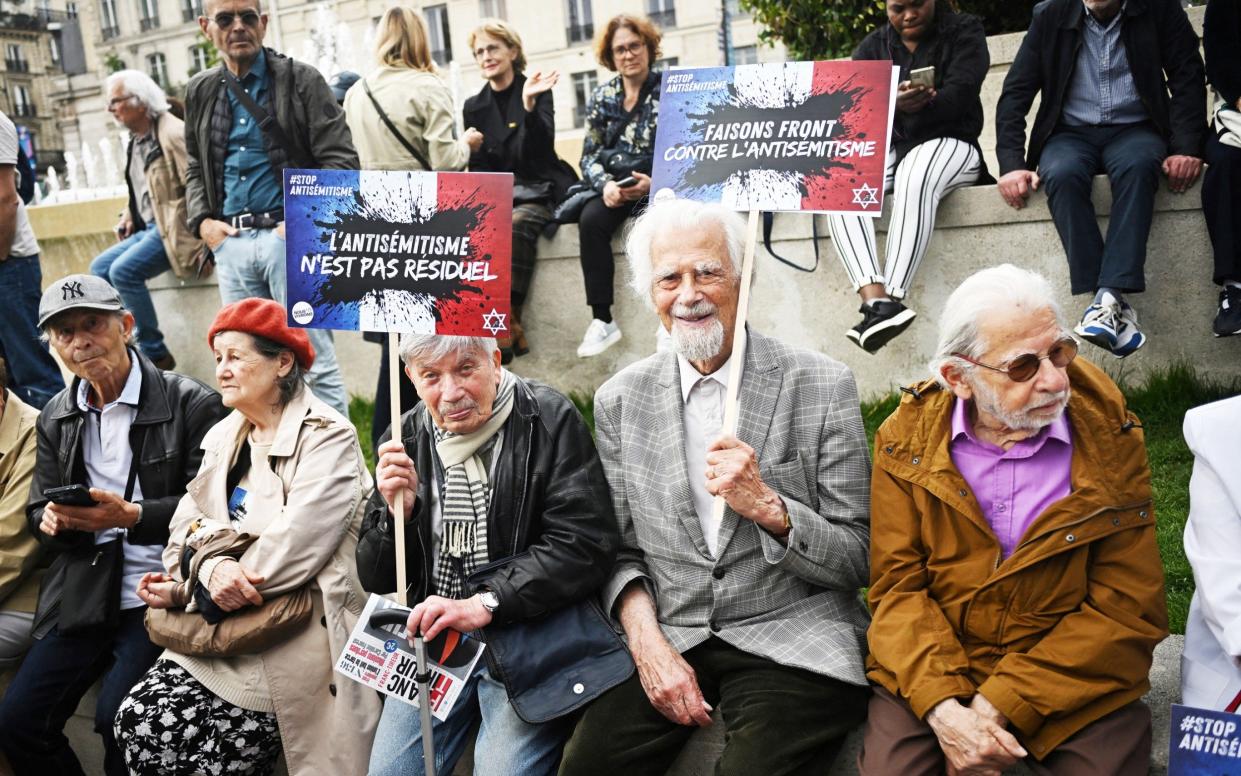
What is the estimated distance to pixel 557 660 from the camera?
3512mm

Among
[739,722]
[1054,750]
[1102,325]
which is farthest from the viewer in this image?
[1102,325]

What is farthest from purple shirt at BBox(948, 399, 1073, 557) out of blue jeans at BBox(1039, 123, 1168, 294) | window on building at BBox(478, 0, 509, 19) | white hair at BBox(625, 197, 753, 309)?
window on building at BBox(478, 0, 509, 19)

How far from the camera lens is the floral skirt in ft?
12.3

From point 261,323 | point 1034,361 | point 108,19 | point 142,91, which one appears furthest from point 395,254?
point 108,19

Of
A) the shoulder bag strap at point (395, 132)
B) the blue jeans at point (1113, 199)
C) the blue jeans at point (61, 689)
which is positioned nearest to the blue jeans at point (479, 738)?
the blue jeans at point (61, 689)

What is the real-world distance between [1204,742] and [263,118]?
17.2 feet

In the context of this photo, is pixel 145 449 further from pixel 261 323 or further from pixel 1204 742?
pixel 1204 742

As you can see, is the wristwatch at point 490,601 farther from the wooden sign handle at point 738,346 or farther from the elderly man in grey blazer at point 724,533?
the wooden sign handle at point 738,346

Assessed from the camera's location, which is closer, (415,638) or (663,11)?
(415,638)

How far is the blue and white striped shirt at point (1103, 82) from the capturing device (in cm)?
575

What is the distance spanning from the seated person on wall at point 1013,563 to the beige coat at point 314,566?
1.60m

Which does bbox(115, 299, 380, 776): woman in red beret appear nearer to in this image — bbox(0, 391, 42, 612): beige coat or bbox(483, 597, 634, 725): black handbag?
bbox(483, 597, 634, 725): black handbag

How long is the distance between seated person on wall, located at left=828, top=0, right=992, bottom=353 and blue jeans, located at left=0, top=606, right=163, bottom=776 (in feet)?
11.0

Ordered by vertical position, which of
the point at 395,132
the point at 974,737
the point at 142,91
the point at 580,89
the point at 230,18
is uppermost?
the point at 230,18
